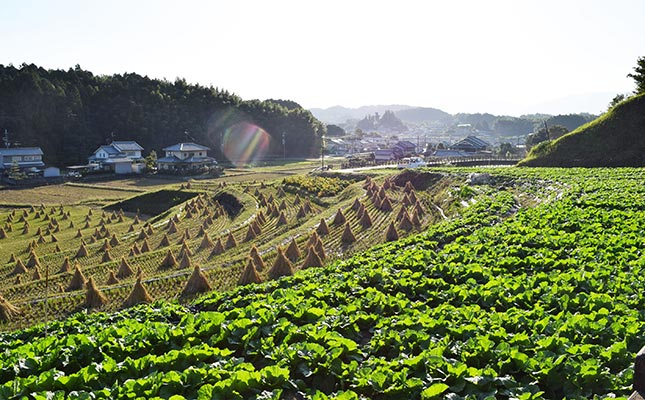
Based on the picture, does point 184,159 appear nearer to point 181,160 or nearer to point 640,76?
point 181,160

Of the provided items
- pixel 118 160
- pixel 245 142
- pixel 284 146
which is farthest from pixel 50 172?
pixel 284 146

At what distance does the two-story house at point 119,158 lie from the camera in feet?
251

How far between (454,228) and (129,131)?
8405 cm

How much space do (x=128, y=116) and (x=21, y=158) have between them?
21.7 metres

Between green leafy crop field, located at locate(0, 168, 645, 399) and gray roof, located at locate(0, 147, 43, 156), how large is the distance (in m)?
75.3

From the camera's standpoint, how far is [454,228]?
18.8 metres

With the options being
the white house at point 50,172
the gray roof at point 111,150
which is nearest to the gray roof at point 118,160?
the gray roof at point 111,150

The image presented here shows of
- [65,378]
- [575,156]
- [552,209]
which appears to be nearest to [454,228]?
[552,209]

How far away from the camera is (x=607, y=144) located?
4353cm

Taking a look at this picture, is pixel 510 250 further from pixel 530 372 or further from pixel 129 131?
pixel 129 131

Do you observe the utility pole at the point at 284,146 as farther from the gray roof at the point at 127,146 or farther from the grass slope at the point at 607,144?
the grass slope at the point at 607,144

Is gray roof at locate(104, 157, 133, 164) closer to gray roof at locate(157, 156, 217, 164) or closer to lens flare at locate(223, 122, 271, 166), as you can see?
gray roof at locate(157, 156, 217, 164)

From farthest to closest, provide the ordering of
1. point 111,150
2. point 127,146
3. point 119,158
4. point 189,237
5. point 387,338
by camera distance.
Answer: point 127,146 → point 111,150 → point 119,158 → point 189,237 → point 387,338

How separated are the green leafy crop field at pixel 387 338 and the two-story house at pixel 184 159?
6903 cm
